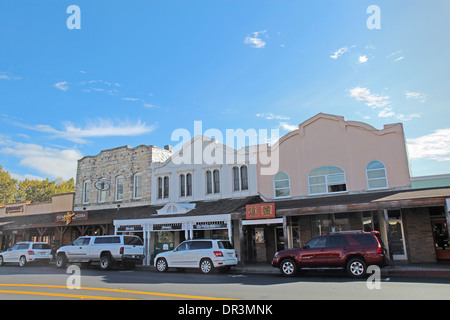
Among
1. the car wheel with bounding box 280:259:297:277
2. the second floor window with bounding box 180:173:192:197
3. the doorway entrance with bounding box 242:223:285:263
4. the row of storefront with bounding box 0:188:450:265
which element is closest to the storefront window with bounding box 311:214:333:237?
the row of storefront with bounding box 0:188:450:265

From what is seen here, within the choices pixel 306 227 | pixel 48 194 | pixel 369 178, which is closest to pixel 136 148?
pixel 306 227

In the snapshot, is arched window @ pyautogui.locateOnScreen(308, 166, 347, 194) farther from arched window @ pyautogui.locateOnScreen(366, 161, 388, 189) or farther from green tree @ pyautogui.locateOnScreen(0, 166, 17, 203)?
green tree @ pyautogui.locateOnScreen(0, 166, 17, 203)

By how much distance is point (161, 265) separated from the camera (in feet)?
55.9

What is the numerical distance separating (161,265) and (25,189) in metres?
44.6

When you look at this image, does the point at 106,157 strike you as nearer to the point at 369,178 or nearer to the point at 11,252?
the point at 11,252

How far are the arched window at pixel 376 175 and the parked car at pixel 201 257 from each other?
27.3ft

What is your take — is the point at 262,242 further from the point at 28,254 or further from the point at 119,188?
the point at 28,254

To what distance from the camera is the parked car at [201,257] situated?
617 inches

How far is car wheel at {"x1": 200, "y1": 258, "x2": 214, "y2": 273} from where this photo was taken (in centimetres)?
1568

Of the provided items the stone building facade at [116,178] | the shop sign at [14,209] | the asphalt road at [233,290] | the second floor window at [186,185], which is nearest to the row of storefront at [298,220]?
the stone building facade at [116,178]

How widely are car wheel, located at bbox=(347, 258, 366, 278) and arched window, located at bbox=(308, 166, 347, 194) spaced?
706 cm

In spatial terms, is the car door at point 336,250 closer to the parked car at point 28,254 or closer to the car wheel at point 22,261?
the parked car at point 28,254

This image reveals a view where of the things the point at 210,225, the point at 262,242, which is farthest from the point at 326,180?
the point at 210,225

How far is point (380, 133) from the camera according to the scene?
61.0 ft
